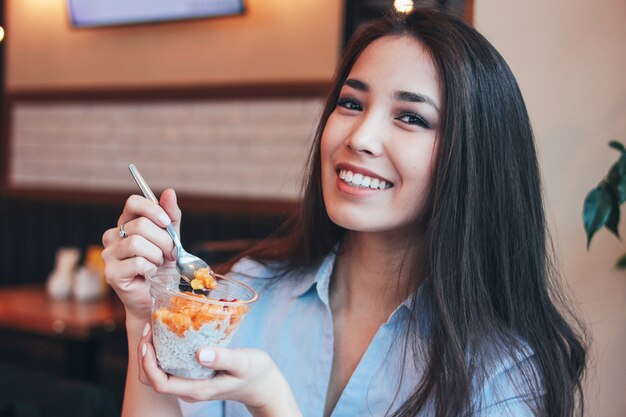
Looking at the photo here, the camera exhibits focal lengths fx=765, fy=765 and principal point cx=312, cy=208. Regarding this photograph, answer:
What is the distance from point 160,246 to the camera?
1352 millimetres

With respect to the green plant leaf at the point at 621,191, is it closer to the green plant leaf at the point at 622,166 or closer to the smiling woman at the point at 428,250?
the green plant leaf at the point at 622,166

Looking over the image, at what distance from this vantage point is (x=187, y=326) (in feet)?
3.47

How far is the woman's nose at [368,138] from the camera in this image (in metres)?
1.39

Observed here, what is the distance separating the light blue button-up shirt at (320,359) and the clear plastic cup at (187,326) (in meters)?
0.44

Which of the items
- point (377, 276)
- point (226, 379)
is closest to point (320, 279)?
point (377, 276)

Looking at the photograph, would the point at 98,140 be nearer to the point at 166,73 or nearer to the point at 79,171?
the point at 79,171

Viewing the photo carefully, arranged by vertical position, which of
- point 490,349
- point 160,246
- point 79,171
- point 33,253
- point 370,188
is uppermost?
point 370,188

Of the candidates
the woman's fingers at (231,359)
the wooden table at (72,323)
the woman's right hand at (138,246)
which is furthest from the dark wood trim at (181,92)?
the woman's fingers at (231,359)

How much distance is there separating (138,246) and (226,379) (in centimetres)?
33

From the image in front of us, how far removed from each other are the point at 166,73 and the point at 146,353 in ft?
12.5

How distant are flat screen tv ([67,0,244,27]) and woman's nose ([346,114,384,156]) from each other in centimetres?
315

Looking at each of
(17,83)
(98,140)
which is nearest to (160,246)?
(98,140)

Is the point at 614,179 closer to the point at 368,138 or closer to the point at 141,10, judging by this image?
the point at 368,138

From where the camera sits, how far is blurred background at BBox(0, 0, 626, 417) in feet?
12.3
